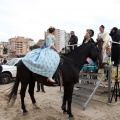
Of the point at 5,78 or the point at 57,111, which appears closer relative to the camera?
the point at 57,111

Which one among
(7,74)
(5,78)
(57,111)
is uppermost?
(7,74)

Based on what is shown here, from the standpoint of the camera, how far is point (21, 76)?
199 inches

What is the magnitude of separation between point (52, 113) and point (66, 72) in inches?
54.7

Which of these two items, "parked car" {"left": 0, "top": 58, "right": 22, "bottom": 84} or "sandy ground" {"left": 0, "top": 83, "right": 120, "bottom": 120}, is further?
"parked car" {"left": 0, "top": 58, "right": 22, "bottom": 84}

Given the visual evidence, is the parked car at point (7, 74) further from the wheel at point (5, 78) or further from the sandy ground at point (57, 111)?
the sandy ground at point (57, 111)

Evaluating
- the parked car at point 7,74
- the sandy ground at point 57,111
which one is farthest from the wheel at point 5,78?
the sandy ground at point 57,111

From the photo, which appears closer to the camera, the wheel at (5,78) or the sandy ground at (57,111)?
the sandy ground at (57,111)

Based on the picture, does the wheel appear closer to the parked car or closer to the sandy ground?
the parked car

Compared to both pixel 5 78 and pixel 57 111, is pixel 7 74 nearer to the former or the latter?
pixel 5 78

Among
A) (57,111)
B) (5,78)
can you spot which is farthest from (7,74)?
(57,111)

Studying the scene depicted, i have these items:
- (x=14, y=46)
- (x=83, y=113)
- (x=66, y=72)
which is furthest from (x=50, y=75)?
(x=14, y=46)

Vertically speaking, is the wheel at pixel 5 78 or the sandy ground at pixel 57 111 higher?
the wheel at pixel 5 78

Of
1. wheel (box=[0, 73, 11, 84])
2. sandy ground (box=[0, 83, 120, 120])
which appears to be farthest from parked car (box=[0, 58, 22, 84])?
sandy ground (box=[0, 83, 120, 120])

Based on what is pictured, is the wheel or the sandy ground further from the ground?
the wheel
